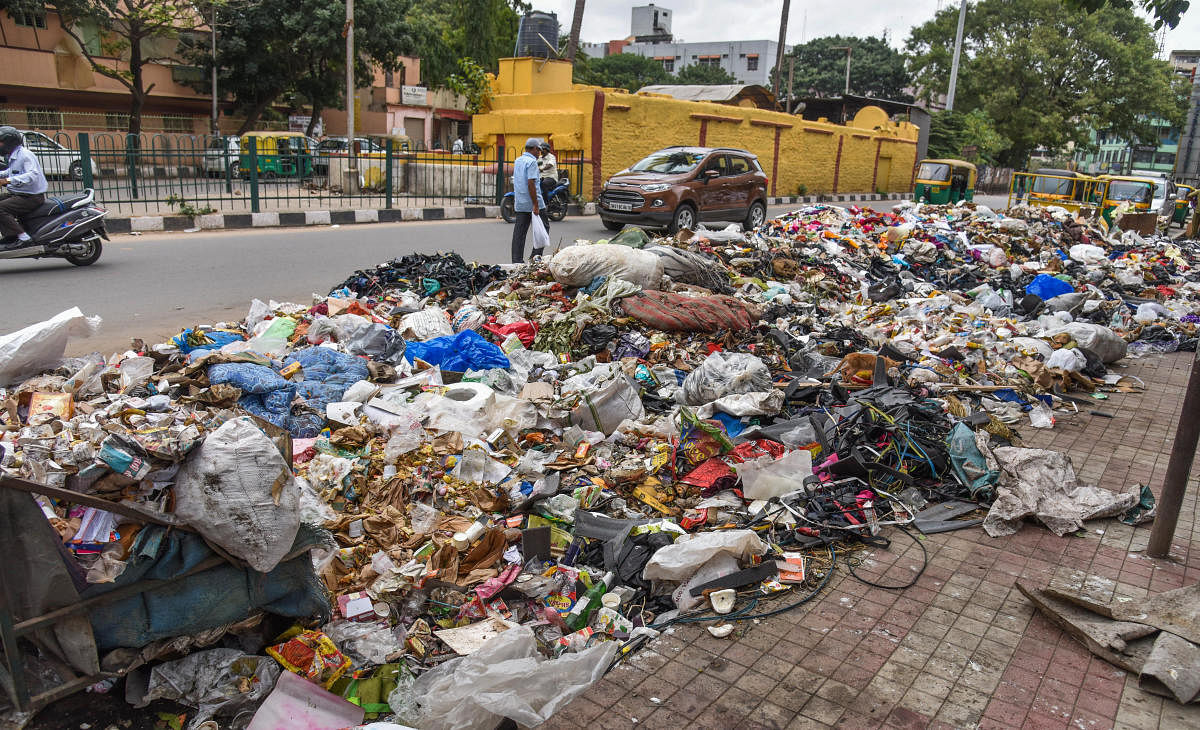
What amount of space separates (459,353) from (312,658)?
11.3ft

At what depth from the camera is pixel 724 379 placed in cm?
566

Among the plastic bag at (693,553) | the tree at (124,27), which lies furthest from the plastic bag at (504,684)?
the tree at (124,27)

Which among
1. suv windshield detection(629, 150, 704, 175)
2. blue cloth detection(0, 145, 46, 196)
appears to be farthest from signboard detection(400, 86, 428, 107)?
blue cloth detection(0, 145, 46, 196)

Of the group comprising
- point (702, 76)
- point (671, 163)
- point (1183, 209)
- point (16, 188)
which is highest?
point (702, 76)

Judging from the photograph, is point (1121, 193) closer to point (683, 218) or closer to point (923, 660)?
Answer: point (683, 218)

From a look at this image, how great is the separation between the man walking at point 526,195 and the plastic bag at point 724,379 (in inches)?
192

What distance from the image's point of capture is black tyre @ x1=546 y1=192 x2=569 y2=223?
15.5 metres

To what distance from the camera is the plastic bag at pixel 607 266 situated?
25.5 feet

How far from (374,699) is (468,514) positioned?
4.25ft

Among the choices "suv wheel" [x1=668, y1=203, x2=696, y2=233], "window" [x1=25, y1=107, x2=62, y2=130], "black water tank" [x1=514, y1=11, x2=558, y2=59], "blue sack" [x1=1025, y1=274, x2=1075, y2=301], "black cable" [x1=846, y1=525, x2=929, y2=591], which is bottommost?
"black cable" [x1=846, y1=525, x2=929, y2=591]

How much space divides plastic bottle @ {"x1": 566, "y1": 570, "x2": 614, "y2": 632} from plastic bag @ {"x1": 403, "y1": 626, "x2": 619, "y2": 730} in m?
0.32

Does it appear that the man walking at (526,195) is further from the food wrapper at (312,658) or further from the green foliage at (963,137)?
the green foliage at (963,137)

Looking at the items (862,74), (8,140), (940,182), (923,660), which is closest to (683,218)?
(8,140)

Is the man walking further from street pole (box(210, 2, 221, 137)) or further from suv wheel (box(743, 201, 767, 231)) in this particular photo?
street pole (box(210, 2, 221, 137))
